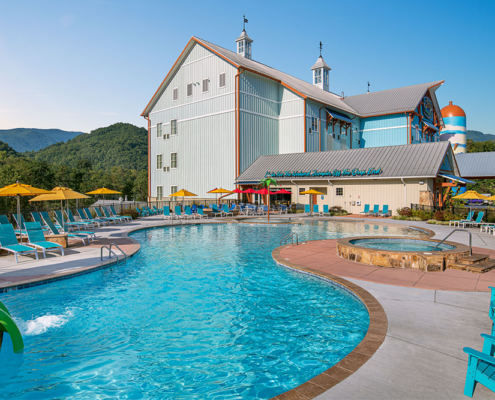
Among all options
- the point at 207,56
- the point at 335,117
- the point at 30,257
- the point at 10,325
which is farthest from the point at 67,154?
the point at 10,325

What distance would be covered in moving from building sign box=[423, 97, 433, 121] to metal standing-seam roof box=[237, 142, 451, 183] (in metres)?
18.1

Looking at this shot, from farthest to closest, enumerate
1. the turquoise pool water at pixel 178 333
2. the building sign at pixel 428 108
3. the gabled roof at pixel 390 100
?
the building sign at pixel 428 108 → the gabled roof at pixel 390 100 → the turquoise pool water at pixel 178 333

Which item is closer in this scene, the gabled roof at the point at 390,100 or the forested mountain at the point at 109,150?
the gabled roof at the point at 390,100

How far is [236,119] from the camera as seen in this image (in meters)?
29.6

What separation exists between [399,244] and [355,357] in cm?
898

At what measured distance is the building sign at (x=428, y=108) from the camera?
40.2 m

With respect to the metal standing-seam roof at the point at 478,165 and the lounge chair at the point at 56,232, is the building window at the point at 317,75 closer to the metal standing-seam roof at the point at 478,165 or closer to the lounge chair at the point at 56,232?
the metal standing-seam roof at the point at 478,165

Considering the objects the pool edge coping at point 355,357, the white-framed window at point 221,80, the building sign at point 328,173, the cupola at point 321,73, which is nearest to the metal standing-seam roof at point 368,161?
the building sign at point 328,173

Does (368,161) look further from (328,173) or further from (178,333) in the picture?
(178,333)

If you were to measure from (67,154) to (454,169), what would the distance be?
9618 cm

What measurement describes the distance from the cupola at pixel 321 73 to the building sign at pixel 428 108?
42.0 feet

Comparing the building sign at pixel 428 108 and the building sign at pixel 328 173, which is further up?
the building sign at pixel 428 108

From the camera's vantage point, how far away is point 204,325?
230 inches

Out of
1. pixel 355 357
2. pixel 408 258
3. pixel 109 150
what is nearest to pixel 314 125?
pixel 408 258
